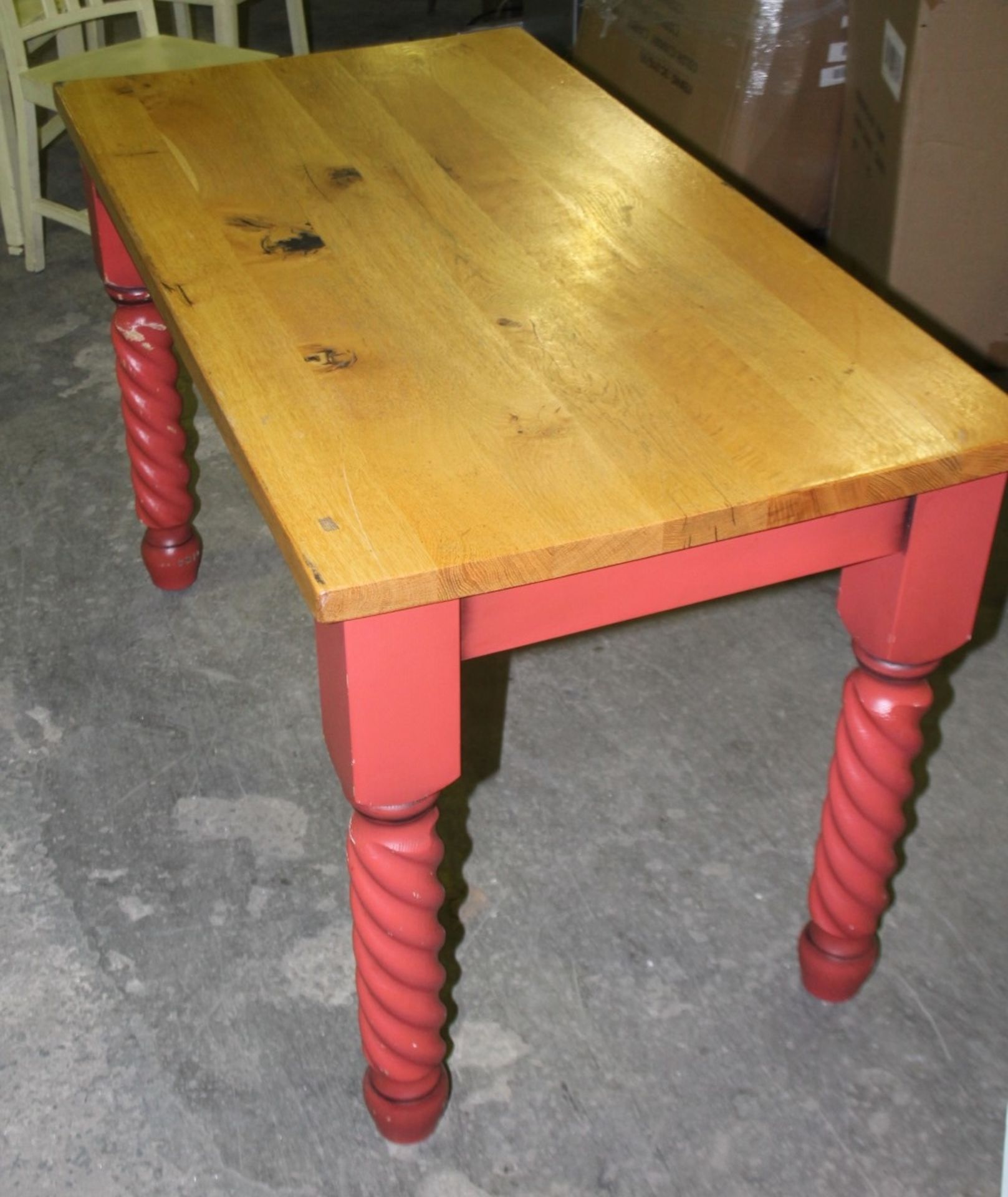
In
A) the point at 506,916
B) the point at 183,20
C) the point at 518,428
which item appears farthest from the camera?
the point at 183,20

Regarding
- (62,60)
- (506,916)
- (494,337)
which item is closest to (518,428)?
(494,337)

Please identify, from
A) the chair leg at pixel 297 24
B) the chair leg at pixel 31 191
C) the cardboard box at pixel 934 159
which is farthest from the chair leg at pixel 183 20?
the cardboard box at pixel 934 159

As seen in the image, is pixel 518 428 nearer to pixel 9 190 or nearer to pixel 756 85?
pixel 756 85

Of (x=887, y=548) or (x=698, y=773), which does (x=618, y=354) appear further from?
(x=698, y=773)

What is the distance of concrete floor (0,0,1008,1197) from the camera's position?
140cm

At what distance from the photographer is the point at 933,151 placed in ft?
7.74

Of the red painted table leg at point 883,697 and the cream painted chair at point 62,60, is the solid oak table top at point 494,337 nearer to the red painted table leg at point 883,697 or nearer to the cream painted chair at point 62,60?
the red painted table leg at point 883,697

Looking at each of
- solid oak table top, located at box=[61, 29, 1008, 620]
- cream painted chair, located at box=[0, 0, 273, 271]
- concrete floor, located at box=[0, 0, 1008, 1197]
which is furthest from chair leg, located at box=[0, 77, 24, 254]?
solid oak table top, located at box=[61, 29, 1008, 620]

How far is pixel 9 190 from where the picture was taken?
121 inches

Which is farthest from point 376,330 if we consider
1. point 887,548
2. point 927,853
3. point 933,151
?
point 933,151

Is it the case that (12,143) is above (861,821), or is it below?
below

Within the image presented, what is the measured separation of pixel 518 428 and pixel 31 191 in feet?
7.13

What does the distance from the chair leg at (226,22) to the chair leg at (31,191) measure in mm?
428

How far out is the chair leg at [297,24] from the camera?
3.36 metres
